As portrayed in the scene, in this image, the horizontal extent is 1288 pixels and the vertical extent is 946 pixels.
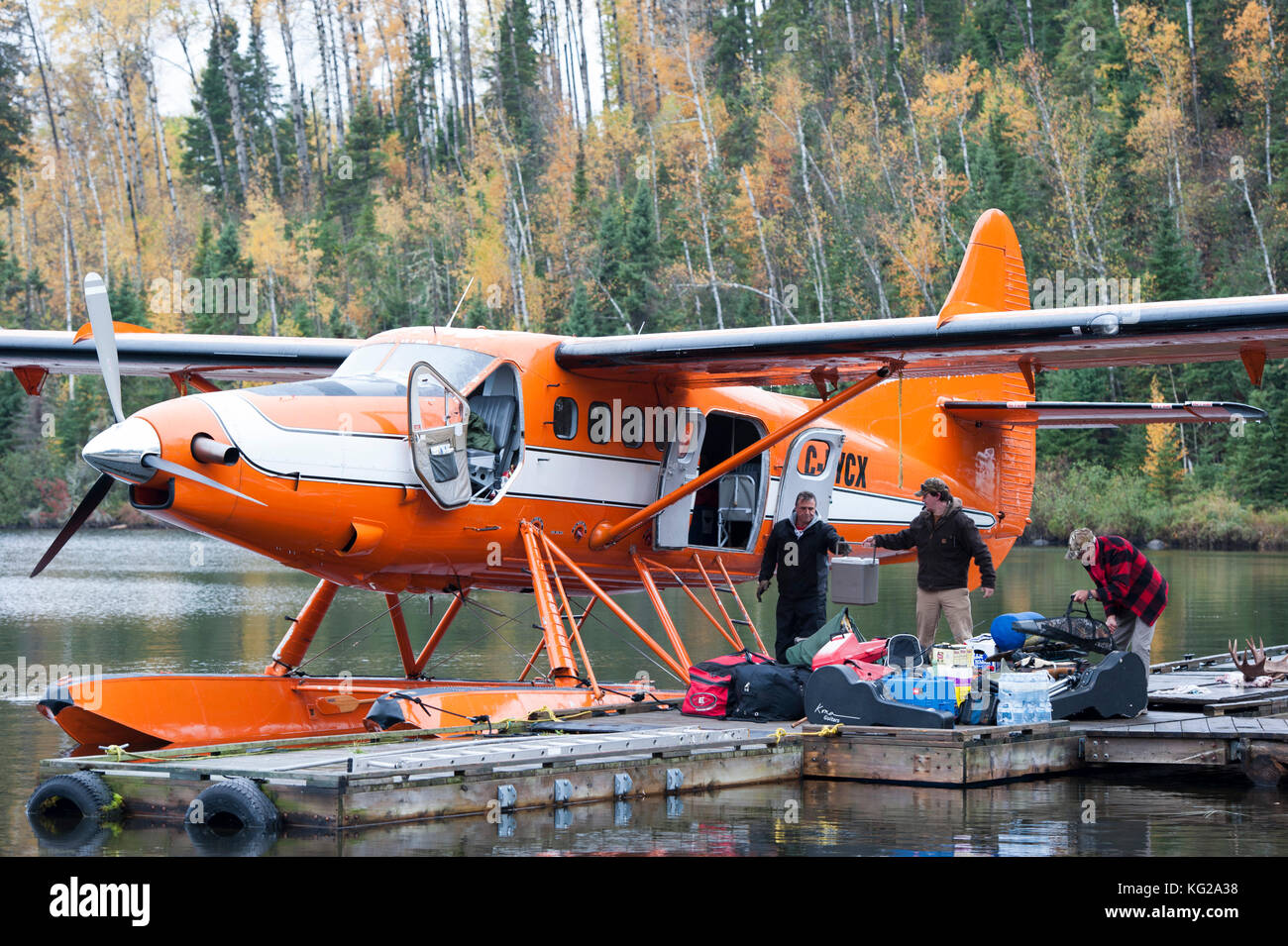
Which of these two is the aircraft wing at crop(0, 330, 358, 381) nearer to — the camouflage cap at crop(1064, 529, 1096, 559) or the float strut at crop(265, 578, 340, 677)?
the float strut at crop(265, 578, 340, 677)

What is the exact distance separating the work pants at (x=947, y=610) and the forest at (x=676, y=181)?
102ft

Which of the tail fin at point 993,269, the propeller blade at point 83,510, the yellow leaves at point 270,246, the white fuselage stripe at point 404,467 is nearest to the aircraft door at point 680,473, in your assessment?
the white fuselage stripe at point 404,467

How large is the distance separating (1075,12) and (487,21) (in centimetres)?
2889

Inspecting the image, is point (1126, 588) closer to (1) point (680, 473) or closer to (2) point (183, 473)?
(1) point (680, 473)

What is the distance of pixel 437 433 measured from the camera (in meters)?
10.3

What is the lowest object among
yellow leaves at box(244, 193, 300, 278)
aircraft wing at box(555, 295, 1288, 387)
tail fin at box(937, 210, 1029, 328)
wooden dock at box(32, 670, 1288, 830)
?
wooden dock at box(32, 670, 1288, 830)

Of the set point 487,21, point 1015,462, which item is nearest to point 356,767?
point 1015,462

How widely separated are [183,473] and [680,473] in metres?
4.33

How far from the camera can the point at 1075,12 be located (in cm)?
5838

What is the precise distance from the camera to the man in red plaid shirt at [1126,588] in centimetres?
1066

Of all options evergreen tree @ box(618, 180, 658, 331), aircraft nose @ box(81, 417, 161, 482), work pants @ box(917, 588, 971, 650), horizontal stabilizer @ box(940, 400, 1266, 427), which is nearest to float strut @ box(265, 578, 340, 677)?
aircraft nose @ box(81, 417, 161, 482)

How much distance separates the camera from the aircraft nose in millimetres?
8875

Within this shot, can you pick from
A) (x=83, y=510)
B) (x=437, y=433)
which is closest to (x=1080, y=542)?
(x=437, y=433)

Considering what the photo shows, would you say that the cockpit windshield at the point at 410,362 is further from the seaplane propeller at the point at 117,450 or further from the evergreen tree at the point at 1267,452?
the evergreen tree at the point at 1267,452
